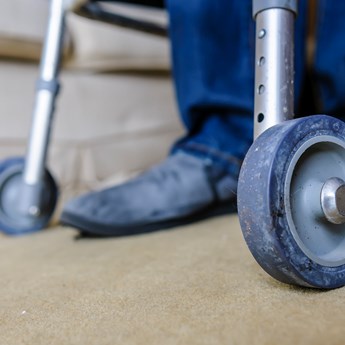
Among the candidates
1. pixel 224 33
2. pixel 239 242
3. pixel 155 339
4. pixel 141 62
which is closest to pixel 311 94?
pixel 224 33

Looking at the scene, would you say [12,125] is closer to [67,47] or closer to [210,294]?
[67,47]

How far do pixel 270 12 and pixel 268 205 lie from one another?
19 cm

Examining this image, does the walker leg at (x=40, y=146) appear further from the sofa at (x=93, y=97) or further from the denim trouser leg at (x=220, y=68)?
the sofa at (x=93, y=97)

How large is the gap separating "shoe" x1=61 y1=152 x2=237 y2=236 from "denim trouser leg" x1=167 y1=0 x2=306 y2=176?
0.04 meters

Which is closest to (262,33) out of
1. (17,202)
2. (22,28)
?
(17,202)

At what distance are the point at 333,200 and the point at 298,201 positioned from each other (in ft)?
0.08

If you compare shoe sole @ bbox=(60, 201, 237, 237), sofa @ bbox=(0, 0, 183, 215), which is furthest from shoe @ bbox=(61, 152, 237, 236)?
sofa @ bbox=(0, 0, 183, 215)

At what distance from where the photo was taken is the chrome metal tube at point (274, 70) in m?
0.41

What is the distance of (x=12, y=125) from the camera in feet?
3.90

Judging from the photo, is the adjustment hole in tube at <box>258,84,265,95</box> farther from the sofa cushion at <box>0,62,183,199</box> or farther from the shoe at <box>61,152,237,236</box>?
the sofa cushion at <box>0,62,183,199</box>

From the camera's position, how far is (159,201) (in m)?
0.73

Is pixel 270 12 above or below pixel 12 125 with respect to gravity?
above

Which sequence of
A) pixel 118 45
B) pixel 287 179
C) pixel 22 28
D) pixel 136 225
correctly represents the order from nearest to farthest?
pixel 287 179 < pixel 136 225 < pixel 22 28 < pixel 118 45

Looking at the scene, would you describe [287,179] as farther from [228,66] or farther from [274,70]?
[228,66]
